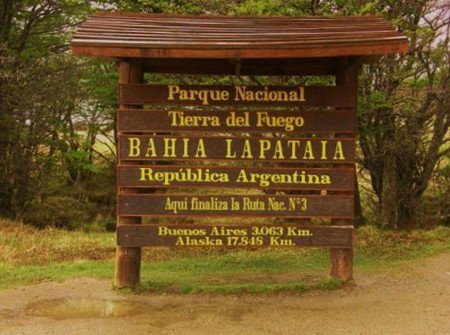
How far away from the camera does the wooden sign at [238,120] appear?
8.41m

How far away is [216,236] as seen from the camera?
8.41 m

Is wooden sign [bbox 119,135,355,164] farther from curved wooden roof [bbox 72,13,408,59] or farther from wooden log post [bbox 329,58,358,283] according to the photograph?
curved wooden roof [bbox 72,13,408,59]

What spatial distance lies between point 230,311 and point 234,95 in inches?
117

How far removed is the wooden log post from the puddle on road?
2843 millimetres

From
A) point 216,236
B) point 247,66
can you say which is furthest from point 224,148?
point 247,66

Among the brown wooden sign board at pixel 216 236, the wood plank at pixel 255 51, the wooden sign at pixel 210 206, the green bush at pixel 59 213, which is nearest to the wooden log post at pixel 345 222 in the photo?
the brown wooden sign board at pixel 216 236

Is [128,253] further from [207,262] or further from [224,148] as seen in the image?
[207,262]

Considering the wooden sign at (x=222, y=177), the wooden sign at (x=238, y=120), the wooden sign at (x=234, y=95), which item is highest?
the wooden sign at (x=234, y=95)

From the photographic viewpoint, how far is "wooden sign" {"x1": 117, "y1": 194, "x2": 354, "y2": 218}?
8391mm

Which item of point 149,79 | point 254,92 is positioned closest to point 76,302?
point 254,92

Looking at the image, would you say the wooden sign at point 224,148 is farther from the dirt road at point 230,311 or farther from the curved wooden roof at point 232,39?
the dirt road at point 230,311

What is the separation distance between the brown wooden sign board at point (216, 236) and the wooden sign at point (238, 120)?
4.52 ft

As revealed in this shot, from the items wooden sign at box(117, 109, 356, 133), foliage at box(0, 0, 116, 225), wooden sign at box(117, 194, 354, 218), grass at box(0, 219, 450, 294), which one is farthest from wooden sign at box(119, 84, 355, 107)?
foliage at box(0, 0, 116, 225)

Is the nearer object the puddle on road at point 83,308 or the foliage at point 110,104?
the puddle on road at point 83,308
